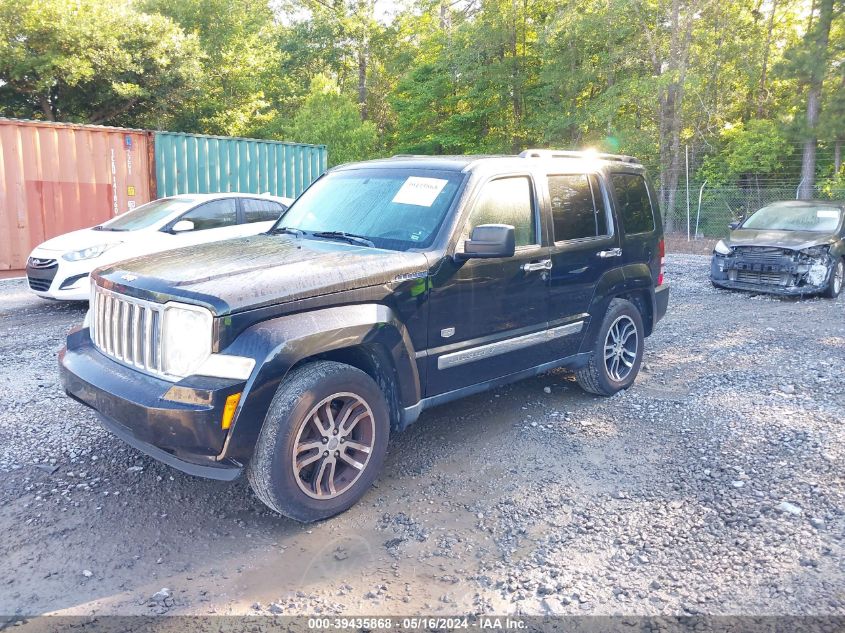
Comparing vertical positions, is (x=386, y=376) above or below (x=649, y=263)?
below

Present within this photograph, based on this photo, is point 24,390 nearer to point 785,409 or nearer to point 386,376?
point 386,376

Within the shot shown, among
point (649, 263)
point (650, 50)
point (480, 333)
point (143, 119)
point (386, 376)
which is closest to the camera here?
point (386, 376)

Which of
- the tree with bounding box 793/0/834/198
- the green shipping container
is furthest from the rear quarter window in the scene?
the tree with bounding box 793/0/834/198

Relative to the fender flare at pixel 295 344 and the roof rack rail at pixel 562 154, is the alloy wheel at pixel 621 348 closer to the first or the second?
the roof rack rail at pixel 562 154

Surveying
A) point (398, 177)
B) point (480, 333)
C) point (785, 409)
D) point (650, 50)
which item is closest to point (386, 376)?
point (480, 333)

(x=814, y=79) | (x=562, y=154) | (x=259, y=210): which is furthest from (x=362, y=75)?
(x=562, y=154)

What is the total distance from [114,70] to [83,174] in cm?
1375

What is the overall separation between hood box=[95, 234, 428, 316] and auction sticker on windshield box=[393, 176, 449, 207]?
51cm

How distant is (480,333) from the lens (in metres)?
4.18

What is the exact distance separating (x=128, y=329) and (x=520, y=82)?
28.8 meters

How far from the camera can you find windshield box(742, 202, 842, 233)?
35.9ft

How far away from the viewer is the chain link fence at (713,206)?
1947cm

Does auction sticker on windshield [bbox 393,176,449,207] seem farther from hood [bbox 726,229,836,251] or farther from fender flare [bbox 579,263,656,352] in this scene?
hood [bbox 726,229,836,251]

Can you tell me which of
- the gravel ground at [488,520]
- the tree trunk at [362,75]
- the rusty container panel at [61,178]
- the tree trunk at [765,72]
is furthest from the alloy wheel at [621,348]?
the tree trunk at [362,75]
